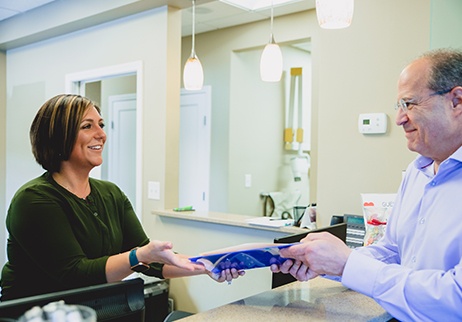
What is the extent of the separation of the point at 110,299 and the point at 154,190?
266 cm

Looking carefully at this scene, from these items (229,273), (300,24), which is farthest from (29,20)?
(229,273)

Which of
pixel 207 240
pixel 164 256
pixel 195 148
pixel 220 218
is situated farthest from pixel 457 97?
pixel 195 148

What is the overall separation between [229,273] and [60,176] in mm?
769

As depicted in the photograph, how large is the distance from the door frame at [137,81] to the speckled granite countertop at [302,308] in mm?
2264

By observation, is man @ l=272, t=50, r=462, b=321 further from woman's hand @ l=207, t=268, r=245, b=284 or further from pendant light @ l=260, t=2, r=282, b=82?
pendant light @ l=260, t=2, r=282, b=82

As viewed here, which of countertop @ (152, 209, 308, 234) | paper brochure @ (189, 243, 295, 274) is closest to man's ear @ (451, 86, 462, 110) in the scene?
paper brochure @ (189, 243, 295, 274)

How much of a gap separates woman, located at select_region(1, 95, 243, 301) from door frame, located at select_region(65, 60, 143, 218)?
1669 millimetres

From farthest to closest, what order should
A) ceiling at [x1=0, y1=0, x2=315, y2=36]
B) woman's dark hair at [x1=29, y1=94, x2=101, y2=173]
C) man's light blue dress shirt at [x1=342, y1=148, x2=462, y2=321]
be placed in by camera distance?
1. ceiling at [x1=0, y1=0, x2=315, y2=36]
2. woman's dark hair at [x1=29, y1=94, x2=101, y2=173]
3. man's light blue dress shirt at [x1=342, y1=148, x2=462, y2=321]

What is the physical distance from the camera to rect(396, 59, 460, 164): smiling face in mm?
1247

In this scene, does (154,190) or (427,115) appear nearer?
(427,115)

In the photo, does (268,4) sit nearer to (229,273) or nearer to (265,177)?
(265,177)

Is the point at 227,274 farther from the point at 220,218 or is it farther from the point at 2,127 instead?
the point at 2,127

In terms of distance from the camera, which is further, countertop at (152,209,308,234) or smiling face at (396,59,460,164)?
countertop at (152,209,308,234)

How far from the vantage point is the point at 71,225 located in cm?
159
